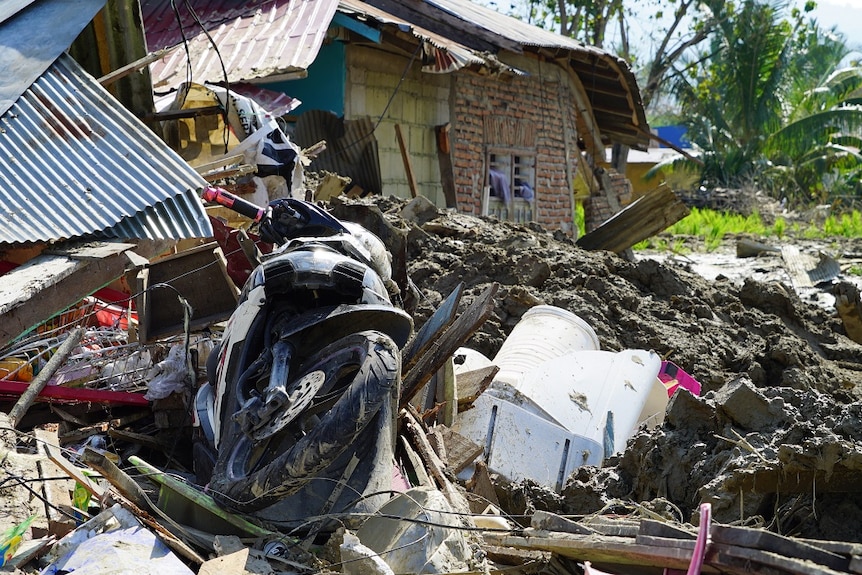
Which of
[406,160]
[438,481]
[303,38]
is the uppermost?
[303,38]

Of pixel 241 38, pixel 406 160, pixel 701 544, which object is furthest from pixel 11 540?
pixel 406 160

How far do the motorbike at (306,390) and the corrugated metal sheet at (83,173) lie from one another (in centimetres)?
96

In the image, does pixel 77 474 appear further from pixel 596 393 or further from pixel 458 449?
pixel 596 393

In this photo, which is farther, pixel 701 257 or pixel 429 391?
pixel 701 257

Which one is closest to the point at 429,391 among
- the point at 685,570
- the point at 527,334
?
the point at 527,334

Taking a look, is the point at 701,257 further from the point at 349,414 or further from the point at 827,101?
the point at 827,101

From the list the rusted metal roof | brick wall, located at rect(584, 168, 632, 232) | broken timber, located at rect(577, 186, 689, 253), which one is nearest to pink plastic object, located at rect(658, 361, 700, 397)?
broken timber, located at rect(577, 186, 689, 253)

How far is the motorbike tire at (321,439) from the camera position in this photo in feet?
12.8

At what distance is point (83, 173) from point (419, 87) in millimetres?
8249

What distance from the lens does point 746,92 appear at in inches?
1141

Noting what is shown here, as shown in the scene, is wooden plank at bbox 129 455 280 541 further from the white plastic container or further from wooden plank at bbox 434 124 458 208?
wooden plank at bbox 434 124 458 208

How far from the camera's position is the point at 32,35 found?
20.7 ft

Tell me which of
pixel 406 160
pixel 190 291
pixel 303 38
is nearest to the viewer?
pixel 190 291

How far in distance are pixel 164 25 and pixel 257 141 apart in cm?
573
